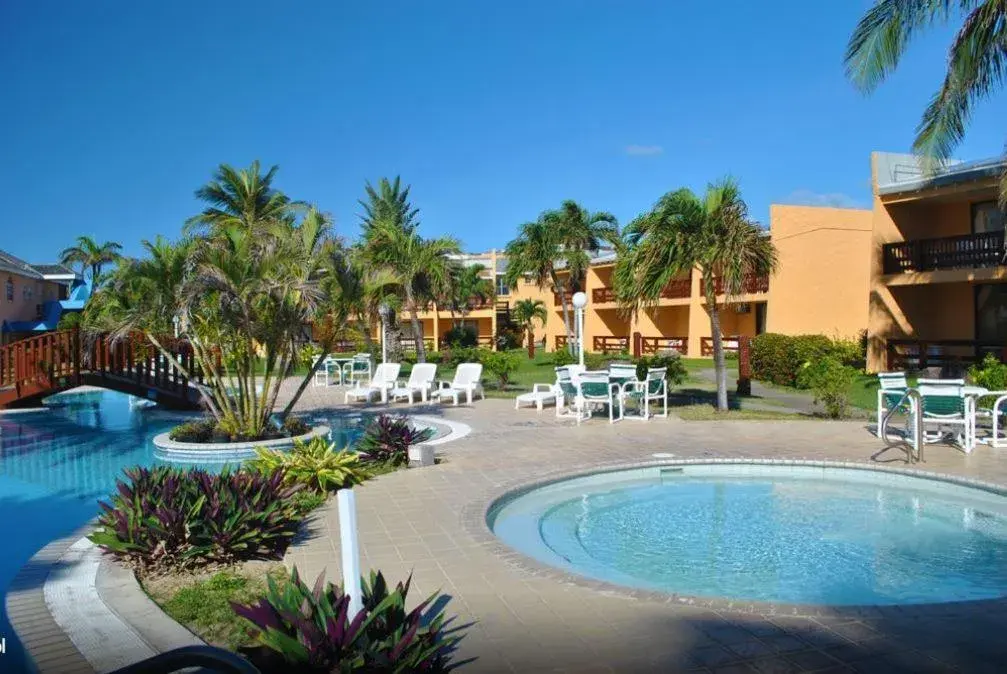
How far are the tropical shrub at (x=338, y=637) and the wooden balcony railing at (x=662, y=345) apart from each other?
105 feet

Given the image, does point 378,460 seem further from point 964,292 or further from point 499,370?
point 964,292

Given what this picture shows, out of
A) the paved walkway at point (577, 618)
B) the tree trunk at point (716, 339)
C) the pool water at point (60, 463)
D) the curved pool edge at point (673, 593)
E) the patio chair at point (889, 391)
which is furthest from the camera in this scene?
the tree trunk at point (716, 339)

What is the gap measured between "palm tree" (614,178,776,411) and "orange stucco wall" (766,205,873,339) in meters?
14.7

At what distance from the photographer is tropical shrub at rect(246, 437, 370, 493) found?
326 inches

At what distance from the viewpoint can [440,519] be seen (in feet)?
23.1

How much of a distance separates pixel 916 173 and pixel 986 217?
2268mm

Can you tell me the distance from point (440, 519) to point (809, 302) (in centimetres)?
2406

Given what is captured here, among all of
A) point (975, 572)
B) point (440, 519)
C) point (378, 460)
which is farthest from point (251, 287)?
point (975, 572)

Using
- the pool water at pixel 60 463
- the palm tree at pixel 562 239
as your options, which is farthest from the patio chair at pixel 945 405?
the palm tree at pixel 562 239

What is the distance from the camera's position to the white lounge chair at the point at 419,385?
18.0 meters

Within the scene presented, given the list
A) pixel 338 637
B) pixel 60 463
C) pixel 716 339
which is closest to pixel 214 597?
pixel 338 637

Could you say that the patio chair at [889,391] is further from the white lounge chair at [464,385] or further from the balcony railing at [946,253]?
the balcony railing at [946,253]

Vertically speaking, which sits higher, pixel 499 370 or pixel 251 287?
pixel 251 287

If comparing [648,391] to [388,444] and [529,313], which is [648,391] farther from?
[529,313]
